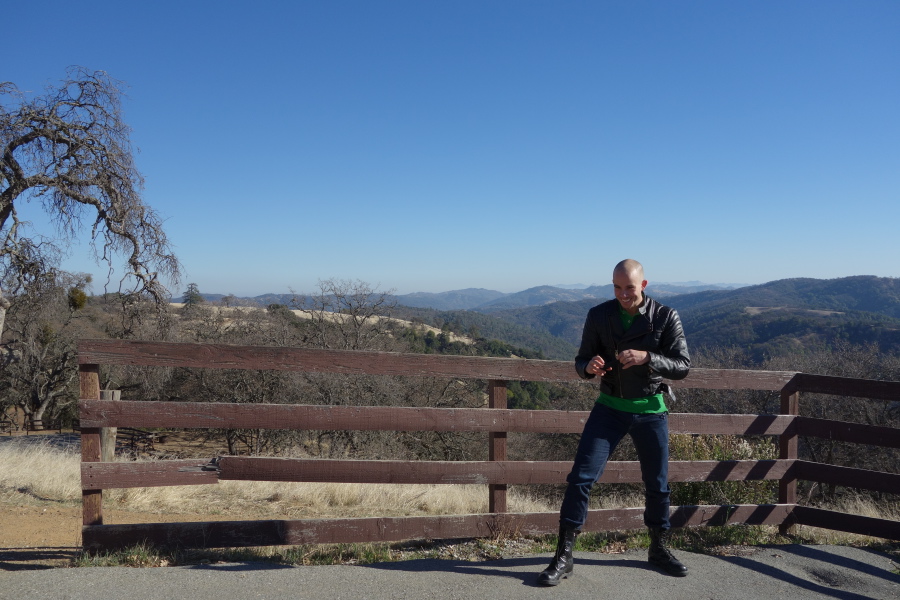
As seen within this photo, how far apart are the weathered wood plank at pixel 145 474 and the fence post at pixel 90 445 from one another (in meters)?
0.07

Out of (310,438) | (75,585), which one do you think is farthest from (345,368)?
(310,438)

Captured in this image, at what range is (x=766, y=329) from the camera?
213ft

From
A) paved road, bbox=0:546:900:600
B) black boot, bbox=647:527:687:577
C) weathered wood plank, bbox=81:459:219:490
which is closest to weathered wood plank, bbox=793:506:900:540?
paved road, bbox=0:546:900:600

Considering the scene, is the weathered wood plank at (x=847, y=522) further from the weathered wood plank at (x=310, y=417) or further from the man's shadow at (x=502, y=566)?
the weathered wood plank at (x=310, y=417)

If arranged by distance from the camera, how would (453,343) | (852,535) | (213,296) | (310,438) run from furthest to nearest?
(453,343)
(213,296)
(310,438)
(852,535)

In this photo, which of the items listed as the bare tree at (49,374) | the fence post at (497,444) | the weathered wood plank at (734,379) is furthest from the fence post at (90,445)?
the bare tree at (49,374)

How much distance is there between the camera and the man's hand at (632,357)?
11.7 feet

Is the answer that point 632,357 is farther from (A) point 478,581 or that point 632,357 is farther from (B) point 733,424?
(B) point 733,424

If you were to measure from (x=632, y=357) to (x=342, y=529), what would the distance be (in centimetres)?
223

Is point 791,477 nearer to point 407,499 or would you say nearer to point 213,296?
point 407,499

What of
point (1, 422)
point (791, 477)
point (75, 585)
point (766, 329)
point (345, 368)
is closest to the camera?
point (75, 585)

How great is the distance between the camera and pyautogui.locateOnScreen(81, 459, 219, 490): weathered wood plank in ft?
12.9

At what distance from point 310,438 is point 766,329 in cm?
5781

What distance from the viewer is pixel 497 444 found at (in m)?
4.45
